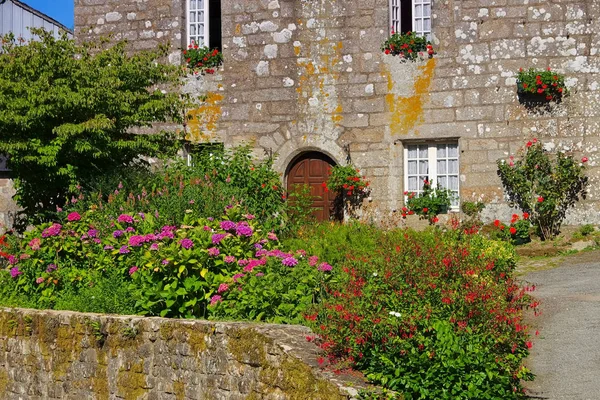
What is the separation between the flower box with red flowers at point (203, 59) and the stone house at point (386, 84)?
140mm

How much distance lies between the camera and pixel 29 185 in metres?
11.3

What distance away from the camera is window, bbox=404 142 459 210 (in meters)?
14.2

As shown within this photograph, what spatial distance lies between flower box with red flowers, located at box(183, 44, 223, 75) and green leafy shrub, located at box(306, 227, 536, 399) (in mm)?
8865

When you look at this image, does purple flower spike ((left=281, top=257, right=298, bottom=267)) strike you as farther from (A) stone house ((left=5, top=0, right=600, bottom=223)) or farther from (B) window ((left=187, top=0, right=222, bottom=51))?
(B) window ((left=187, top=0, right=222, bottom=51))

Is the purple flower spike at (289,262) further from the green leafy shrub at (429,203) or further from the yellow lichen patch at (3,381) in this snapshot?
the green leafy shrub at (429,203)

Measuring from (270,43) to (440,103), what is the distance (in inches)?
119

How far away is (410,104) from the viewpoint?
14.1m

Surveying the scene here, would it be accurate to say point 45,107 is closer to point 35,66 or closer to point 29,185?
point 35,66

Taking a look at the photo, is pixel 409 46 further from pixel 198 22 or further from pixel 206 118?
pixel 198 22

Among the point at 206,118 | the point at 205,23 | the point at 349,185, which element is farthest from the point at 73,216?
the point at 205,23

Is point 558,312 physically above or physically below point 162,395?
above

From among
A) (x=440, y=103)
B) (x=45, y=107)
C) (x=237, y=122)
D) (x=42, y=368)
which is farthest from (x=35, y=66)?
(x=440, y=103)

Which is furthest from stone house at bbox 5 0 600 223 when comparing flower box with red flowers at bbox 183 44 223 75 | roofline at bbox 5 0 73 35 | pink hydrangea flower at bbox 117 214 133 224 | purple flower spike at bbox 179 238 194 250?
purple flower spike at bbox 179 238 194 250

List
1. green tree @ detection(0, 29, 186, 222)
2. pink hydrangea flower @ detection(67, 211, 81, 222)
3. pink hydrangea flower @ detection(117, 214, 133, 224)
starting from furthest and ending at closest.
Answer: green tree @ detection(0, 29, 186, 222) → pink hydrangea flower @ detection(67, 211, 81, 222) → pink hydrangea flower @ detection(117, 214, 133, 224)
